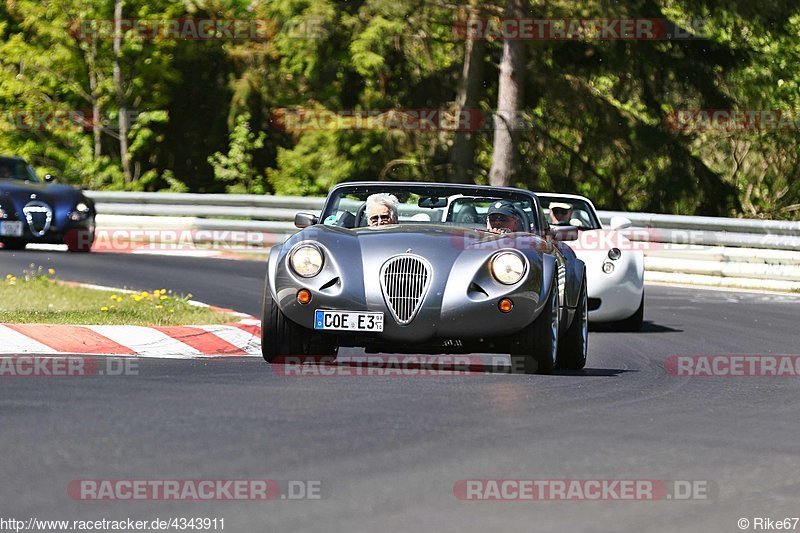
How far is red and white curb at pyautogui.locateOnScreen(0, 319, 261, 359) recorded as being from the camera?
392 inches

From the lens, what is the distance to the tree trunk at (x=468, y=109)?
28.7 meters

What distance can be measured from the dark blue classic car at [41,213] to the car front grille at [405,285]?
38.7ft

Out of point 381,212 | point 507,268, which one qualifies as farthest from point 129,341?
point 507,268

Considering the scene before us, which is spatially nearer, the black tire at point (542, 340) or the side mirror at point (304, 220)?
the black tire at point (542, 340)

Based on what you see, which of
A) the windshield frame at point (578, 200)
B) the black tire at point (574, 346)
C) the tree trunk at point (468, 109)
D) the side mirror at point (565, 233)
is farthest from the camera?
the tree trunk at point (468, 109)

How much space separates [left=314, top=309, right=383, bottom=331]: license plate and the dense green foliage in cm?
1791

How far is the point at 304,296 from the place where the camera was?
8.76 meters

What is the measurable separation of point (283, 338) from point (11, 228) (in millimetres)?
11359

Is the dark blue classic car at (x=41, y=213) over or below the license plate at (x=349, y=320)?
below

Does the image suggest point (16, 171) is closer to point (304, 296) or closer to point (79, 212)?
point (79, 212)

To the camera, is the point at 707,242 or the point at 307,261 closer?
the point at 307,261

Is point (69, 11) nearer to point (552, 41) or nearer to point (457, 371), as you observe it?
point (552, 41)

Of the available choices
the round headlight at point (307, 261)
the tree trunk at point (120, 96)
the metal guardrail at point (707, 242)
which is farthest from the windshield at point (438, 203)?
the tree trunk at point (120, 96)

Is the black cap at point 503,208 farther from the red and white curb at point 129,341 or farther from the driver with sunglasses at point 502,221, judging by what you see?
the red and white curb at point 129,341
